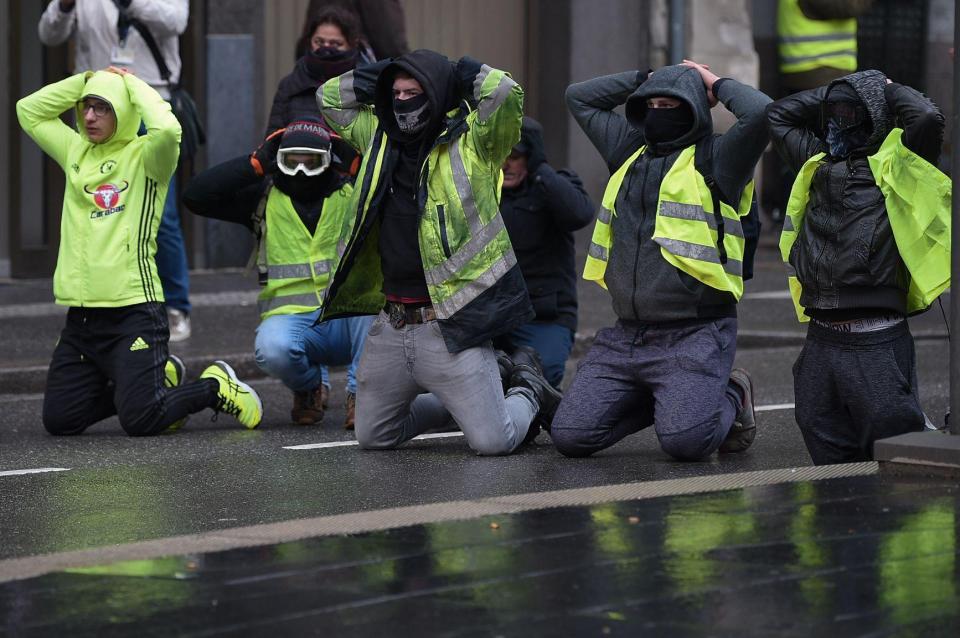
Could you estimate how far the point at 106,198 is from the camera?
8.39 metres

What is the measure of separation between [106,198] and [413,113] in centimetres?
162

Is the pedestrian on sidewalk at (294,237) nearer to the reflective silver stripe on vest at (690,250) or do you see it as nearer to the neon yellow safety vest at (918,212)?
the reflective silver stripe on vest at (690,250)

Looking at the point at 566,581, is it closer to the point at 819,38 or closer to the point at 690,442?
the point at 690,442

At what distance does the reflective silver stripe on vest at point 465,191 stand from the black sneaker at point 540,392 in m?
0.83

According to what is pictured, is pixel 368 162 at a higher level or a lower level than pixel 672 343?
higher

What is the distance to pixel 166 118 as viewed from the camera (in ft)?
27.6

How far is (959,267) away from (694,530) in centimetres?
155

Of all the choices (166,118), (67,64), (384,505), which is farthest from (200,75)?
(384,505)

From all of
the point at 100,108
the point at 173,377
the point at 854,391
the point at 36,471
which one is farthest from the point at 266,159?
the point at 854,391

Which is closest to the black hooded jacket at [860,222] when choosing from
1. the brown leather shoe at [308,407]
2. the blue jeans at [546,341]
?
the blue jeans at [546,341]

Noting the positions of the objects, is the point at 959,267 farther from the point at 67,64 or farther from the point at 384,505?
the point at 67,64

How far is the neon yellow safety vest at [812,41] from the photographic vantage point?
16.5 meters

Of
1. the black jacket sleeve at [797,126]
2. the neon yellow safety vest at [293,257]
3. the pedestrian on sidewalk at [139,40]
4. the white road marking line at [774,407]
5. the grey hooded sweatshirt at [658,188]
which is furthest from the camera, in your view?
the pedestrian on sidewalk at [139,40]

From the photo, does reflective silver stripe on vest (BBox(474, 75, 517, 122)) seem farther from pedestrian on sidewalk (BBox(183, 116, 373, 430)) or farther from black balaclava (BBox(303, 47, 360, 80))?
black balaclava (BBox(303, 47, 360, 80))
